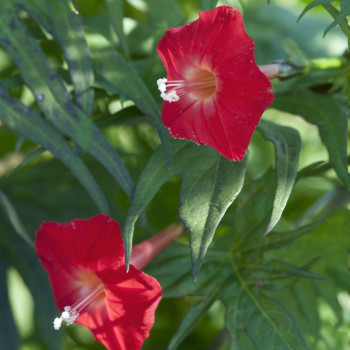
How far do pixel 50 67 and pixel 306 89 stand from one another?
0.27 metres

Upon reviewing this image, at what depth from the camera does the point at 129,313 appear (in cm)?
52

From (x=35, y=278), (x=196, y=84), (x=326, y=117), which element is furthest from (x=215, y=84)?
(x=35, y=278)

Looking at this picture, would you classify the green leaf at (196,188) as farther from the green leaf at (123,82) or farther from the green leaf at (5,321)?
the green leaf at (5,321)

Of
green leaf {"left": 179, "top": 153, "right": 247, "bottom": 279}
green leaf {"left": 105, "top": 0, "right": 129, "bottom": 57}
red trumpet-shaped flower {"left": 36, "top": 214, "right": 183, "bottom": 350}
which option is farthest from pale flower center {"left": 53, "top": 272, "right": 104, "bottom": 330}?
green leaf {"left": 105, "top": 0, "right": 129, "bottom": 57}

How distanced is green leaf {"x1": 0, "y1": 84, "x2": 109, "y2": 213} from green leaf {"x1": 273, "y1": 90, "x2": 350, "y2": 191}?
0.71 feet

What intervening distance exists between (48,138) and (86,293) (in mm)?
155

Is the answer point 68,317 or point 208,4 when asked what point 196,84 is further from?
point 68,317

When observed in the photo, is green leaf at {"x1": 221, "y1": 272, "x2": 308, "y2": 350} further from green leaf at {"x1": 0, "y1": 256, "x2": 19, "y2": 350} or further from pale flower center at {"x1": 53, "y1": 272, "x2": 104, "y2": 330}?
green leaf at {"x1": 0, "y1": 256, "x2": 19, "y2": 350}

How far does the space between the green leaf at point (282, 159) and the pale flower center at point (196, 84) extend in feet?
0.24

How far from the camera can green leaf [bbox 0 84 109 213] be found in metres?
0.55

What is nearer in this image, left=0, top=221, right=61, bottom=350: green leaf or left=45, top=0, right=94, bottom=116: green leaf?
left=45, top=0, right=94, bottom=116: green leaf

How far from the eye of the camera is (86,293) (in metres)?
0.56

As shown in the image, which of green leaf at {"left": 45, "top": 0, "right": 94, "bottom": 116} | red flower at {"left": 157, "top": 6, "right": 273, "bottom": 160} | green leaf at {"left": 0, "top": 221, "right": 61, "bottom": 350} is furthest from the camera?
green leaf at {"left": 0, "top": 221, "right": 61, "bottom": 350}

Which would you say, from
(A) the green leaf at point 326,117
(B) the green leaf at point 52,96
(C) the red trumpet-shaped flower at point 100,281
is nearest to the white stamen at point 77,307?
(C) the red trumpet-shaped flower at point 100,281
